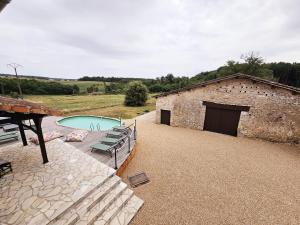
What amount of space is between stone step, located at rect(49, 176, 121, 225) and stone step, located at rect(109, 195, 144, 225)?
845 millimetres

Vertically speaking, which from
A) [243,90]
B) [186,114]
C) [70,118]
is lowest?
[70,118]

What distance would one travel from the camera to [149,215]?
5.05 metres

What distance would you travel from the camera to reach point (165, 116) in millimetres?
16141

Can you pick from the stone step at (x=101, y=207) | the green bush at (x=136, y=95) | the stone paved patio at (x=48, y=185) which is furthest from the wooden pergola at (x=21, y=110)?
the green bush at (x=136, y=95)

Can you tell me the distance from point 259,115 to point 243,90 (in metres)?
2.42

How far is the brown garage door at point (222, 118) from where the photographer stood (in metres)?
12.6

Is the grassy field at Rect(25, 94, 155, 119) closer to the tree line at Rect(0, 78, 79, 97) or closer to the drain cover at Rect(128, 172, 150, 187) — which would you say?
the drain cover at Rect(128, 172, 150, 187)

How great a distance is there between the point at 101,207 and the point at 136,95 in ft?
87.6

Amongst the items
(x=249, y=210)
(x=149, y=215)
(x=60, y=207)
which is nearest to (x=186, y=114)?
(x=249, y=210)

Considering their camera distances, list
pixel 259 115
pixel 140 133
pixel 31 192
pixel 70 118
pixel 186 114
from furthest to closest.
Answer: pixel 70 118
pixel 186 114
pixel 140 133
pixel 259 115
pixel 31 192

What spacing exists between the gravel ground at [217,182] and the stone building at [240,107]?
1358 millimetres

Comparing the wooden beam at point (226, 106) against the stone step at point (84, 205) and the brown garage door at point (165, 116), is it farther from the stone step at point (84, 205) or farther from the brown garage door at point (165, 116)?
the stone step at point (84, 205)

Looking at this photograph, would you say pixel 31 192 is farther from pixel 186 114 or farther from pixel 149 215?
pixel 186 114

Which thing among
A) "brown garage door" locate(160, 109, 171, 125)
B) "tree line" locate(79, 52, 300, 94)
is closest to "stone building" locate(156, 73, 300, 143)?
"brown garage door" locate(160, 109, 171, 125)
